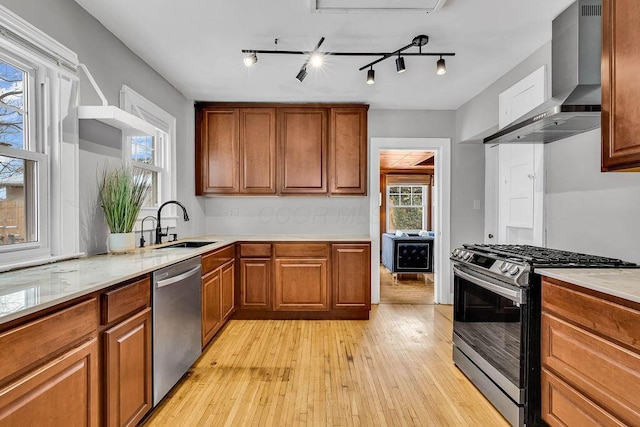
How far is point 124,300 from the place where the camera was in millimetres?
1644

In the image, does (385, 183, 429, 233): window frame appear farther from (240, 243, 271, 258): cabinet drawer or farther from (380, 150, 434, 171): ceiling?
(240, 243, 271, 258): cabinet drawer

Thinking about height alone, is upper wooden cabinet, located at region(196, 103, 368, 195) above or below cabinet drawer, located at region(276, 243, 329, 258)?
above

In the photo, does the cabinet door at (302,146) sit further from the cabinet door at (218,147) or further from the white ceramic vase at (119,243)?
the white ceramic vase at (119,243)

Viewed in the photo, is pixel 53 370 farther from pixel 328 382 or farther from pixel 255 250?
pixel 255 250

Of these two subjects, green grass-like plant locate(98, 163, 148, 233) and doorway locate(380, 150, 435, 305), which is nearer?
green grass-like plant locate(98, 163, 148, 233)

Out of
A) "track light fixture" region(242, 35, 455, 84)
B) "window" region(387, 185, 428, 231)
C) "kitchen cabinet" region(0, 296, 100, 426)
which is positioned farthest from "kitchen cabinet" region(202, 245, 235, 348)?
"window" region(387, 185, 428, 231)

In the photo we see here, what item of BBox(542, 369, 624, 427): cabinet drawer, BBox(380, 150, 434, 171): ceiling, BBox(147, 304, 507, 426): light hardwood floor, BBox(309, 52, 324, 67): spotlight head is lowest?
BBox(147, 304, 507, 426): light hardwood floor

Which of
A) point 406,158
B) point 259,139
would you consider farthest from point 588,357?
point 406,158

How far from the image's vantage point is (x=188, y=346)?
2.42 metres

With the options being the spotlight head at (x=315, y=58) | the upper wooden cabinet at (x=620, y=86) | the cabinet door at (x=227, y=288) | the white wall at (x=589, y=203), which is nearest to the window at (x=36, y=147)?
the cabinet door at (x=227, y=288)

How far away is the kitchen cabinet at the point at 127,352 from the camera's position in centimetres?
152

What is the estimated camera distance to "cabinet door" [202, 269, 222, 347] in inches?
109

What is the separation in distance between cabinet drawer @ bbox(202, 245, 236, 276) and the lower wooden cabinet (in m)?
0.04

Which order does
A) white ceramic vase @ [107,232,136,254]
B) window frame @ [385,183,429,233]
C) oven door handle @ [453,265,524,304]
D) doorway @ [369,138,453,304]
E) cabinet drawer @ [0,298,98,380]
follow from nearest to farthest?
1. cabinet drawer @ [0,298,98,380]
2. oven door handle @ [453,265,524,304]
3. white ceramic vase @ [107,232,136,254]
4. doorway @ [369,138,453,304]
5. window frame @ [385,183,429,233]
